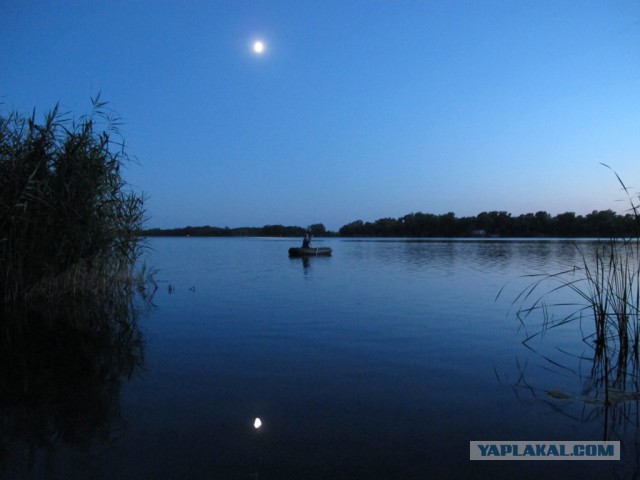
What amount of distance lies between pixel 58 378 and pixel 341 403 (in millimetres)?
4089

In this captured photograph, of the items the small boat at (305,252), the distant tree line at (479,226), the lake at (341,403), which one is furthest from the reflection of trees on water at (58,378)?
the distant tree line at (479,226)

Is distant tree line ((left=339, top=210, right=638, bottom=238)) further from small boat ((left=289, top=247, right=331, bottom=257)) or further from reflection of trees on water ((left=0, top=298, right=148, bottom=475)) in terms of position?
reflection of trees on water ((left=0, top=298, right=148, bottom=475))

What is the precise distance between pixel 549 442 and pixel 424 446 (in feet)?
4.33

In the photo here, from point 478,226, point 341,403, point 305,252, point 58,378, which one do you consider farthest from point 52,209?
point 478,226

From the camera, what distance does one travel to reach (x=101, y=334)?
8555 millimetres

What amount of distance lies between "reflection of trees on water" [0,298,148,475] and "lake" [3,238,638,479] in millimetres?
63

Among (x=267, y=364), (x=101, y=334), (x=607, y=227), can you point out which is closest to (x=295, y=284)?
(x=101, y=334)

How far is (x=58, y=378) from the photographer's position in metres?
5.74

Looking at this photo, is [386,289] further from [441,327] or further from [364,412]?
[364,412]

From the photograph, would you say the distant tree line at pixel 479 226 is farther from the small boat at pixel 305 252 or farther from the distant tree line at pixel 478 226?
the small boat at pixel 305 252

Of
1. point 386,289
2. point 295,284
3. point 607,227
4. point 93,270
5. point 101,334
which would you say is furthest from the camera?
point 295,284

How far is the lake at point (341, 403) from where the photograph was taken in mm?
3615

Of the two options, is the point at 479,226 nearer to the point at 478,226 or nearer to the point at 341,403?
the point at 478,226

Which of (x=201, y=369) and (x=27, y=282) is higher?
(x=27, y=282)
